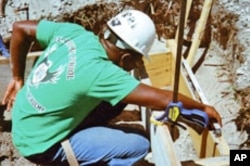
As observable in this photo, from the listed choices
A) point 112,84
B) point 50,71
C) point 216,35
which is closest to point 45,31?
point 50,71

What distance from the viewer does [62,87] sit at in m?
2.87

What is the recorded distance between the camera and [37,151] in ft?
10.1

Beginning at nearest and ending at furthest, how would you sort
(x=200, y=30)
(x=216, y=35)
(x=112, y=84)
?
(x=112, y=84) < (x=200, y=30) < (x=216, y=35)

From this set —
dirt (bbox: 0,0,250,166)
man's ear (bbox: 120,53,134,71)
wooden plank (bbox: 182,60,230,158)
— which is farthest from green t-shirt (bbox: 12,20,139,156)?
dirt (bbox: 0,0,250,166)

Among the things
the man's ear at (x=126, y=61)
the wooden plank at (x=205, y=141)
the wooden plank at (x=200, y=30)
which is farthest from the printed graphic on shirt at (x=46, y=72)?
the wooden plank at (x=200, y=30)

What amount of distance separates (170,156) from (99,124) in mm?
442

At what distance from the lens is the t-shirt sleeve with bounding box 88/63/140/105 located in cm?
278

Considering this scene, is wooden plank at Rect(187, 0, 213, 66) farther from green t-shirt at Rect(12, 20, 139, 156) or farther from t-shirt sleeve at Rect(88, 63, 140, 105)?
t-shirt sleeve at Rect(88, 63, 140, 105)

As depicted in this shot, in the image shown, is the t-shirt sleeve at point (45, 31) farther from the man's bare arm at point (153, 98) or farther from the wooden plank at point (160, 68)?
the wooden plank at point (160, 68)

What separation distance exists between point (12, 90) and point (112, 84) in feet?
2.75

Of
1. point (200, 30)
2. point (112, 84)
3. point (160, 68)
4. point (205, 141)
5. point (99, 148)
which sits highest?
point (112, 84)

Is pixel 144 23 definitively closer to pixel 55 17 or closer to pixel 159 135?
pixel 159 135

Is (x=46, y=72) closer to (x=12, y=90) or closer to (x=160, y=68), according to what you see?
(x=12, y=90)

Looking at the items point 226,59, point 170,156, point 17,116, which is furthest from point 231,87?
point 17,116
